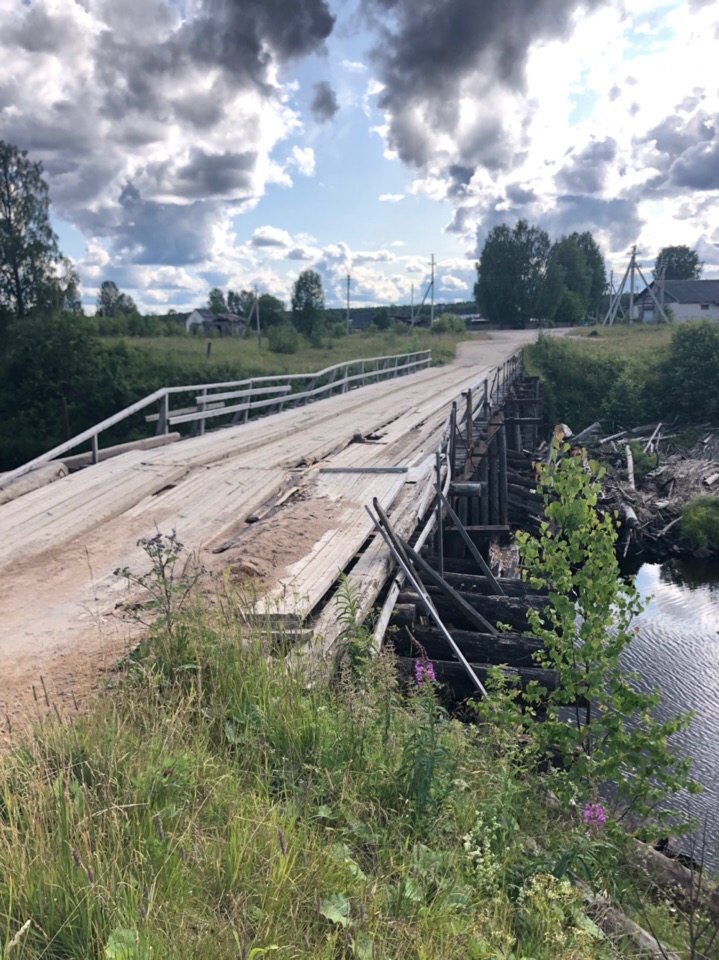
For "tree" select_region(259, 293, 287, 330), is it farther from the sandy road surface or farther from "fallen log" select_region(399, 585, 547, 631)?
"fallen log" select_region(399, 585, 547, 631)

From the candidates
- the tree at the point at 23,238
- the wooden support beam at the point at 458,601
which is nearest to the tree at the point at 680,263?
the tree at the point at 23,238

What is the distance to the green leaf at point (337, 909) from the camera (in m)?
2.50

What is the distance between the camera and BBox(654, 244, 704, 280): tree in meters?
110

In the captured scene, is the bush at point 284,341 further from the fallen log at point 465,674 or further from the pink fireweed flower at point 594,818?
the pink fireweed flower at point 594,818

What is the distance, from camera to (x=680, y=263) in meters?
111

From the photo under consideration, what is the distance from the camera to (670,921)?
424 centimetres

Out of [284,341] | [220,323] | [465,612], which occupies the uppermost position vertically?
[220,323]

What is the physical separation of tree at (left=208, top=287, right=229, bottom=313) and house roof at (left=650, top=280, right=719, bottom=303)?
6372cm

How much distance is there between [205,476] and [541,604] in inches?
187

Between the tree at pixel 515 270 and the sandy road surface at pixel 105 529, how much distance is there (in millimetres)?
61533

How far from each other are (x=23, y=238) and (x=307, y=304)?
98.4 feet

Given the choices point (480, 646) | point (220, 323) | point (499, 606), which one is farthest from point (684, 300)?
point (480, 646)

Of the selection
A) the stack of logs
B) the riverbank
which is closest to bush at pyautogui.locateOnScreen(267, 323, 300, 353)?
the stack of logs

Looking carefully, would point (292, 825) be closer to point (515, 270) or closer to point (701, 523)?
point (701, 523)
